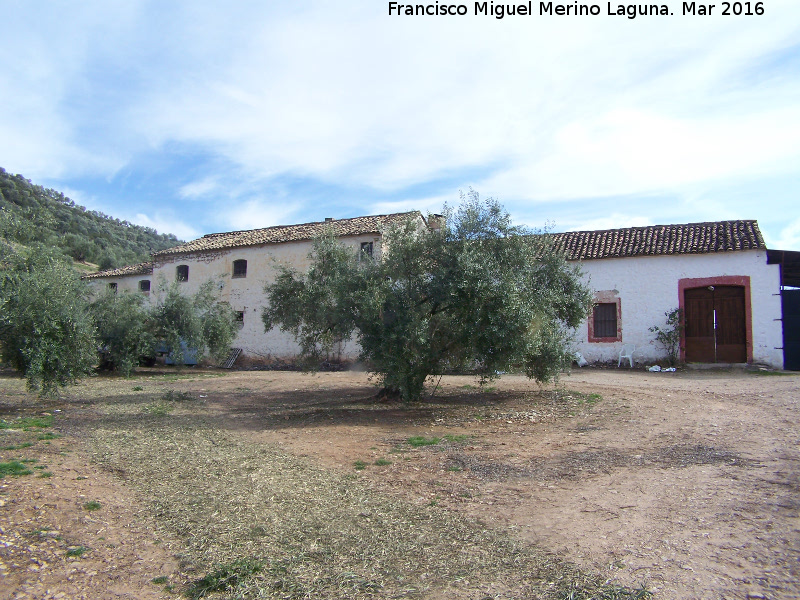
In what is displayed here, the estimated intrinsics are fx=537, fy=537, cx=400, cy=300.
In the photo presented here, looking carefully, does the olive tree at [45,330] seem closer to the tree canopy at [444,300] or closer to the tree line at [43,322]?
the tree line at [43,322]

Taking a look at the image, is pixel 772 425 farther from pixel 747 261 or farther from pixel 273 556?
pixel 747 261

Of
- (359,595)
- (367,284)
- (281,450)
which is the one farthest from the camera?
(367,284)

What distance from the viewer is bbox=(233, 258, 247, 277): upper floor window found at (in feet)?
88.4

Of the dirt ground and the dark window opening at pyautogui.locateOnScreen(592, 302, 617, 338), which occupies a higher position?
the dark window opening at pyautogui.locateOnScreen(592, 302, 617, 338)

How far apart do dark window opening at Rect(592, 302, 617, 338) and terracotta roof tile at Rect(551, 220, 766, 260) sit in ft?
6.33

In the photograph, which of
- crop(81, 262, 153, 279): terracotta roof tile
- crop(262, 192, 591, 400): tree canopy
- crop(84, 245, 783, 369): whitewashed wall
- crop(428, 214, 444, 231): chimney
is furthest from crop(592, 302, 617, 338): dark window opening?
crop(81, 262, 153, 279): terracotta roof tile

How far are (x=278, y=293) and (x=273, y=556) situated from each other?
28.4 ft

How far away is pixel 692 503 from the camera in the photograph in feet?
16.8

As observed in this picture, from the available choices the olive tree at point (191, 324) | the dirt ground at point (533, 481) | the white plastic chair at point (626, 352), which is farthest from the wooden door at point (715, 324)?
the olive tree at point (191, 324)

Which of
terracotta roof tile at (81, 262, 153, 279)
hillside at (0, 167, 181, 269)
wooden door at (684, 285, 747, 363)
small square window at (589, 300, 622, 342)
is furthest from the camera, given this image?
hillside at (0, 167, 181, 269)

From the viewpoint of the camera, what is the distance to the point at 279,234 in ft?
89.8

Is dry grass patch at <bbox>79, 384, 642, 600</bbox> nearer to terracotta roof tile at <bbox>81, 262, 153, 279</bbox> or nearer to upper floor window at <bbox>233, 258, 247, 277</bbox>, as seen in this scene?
upper floor window at <bbox>233, 258, 247, 277</bbox>

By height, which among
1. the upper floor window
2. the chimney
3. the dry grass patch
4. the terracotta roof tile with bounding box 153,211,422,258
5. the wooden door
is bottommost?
the dry grass patch

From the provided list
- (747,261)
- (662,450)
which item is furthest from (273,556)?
(747,261)
